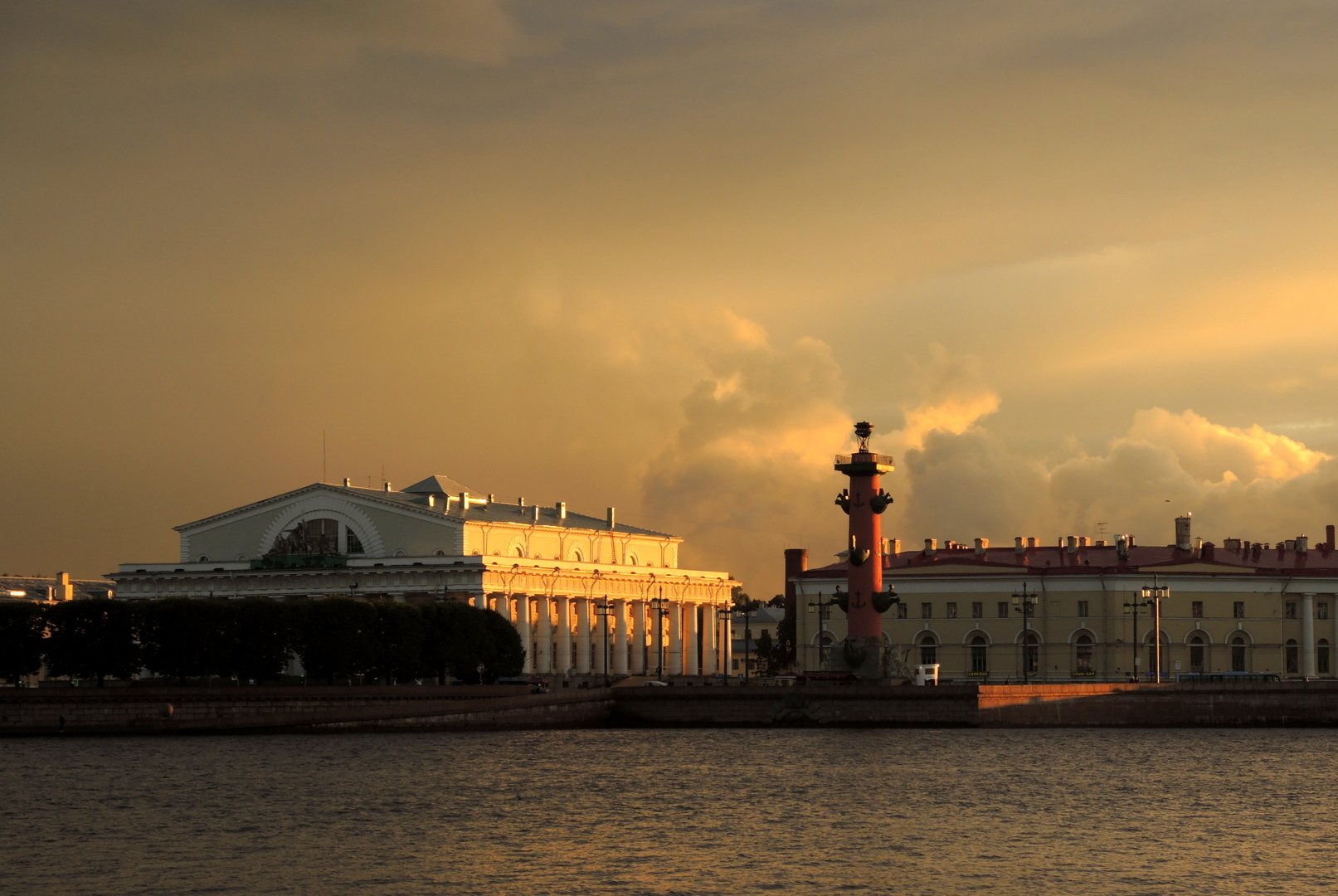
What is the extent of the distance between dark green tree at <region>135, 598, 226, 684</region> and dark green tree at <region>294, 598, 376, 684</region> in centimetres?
353

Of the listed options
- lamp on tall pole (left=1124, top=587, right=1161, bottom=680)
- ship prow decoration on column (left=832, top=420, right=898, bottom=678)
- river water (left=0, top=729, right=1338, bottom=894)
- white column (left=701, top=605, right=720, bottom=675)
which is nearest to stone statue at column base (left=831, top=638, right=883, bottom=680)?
ship prow decoration on column (left=832, top=420, right=898, bottom=678)

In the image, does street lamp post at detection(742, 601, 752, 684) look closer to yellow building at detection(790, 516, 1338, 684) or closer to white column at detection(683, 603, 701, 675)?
white column at detection(683, 603, 701, 675)

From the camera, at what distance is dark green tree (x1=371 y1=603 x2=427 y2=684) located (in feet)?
285

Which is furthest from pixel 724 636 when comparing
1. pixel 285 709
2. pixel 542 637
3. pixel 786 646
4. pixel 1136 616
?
pixel 285 709

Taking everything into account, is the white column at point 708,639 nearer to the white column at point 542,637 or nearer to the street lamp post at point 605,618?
the street lamp post at point 605,618

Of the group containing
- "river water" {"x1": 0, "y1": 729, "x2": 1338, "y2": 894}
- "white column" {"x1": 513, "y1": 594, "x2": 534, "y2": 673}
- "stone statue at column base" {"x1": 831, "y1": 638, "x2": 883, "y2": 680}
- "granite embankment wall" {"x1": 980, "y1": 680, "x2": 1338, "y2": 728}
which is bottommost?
"river water" {"x1": 0, "y1": 729, "x2": 1338, "y2": 894}

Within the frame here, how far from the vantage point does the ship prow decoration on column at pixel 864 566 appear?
264ft

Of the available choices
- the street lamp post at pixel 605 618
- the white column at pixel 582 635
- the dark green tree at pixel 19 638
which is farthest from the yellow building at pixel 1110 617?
the dark green tree at pixel 19 638

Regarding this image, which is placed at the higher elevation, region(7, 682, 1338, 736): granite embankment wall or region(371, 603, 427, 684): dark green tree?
region(371, 603, 427, 684): dark green tree

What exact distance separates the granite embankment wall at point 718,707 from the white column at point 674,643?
46.4 metres

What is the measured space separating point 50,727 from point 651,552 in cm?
6464

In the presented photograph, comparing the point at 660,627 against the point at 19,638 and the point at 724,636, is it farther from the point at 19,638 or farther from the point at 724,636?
the point at 19,638

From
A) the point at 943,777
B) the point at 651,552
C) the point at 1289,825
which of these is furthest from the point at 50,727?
the point at 651,552

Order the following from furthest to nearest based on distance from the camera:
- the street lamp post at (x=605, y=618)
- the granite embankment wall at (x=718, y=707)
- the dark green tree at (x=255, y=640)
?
the street lamp post at (x=605, y=618), the dark green tree at (x=255, y=640), the granite embankment wall at (x=718, y=707)
